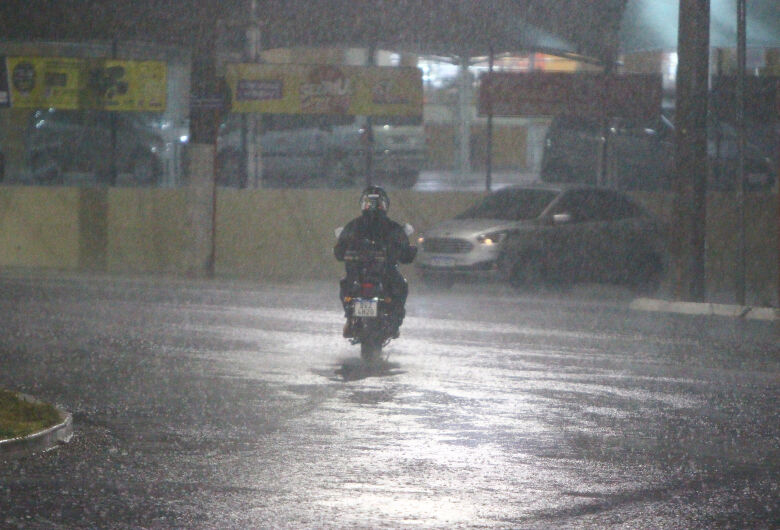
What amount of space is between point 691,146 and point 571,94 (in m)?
5.16

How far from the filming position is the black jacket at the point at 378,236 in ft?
40.3

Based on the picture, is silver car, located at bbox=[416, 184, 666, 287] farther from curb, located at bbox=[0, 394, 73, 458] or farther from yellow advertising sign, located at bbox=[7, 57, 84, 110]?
curb, located at bbox=[0, 394, 73, 458]

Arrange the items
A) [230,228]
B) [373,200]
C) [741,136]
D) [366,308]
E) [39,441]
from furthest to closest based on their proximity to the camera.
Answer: [230,228] → [741,136] → [373,200] → [366,308] → [39,441]

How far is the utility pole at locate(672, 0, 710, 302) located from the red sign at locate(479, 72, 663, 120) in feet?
15.5

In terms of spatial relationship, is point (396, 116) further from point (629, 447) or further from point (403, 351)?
point (629, 447)

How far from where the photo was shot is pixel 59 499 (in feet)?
22.4

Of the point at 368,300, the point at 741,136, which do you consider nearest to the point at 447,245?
the point at 741,136

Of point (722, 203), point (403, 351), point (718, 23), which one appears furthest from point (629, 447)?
point (718, 23)

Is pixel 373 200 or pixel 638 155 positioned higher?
pixel 638 155

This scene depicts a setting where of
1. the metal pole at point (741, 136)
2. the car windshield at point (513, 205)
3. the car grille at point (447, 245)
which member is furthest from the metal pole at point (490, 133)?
the metal pole at point (741, 136)

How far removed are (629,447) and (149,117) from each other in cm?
1857

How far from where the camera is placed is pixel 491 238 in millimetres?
18969

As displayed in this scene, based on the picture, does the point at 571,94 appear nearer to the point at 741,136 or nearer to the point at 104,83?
the point at 741,136

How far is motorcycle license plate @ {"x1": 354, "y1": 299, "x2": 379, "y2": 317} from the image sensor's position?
39.0 ft
